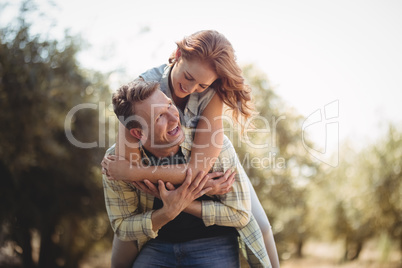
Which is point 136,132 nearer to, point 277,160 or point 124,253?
point 124,253

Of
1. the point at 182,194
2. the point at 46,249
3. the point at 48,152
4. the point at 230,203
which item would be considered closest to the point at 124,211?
the point at 182,194

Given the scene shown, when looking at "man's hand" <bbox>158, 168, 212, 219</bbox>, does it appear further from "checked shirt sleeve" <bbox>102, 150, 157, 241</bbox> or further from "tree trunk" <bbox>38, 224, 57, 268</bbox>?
"tree trunk" <bbox>38, 224, 57, 268</bbox>

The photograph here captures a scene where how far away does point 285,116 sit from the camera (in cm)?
941

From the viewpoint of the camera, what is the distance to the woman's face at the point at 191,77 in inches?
90.9

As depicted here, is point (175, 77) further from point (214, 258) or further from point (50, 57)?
point (50, 57)

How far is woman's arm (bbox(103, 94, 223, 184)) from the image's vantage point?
2.15 meters

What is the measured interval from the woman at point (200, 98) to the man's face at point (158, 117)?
0.47 ft

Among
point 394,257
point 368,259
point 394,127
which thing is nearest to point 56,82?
point 394,127

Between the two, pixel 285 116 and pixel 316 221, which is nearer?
pixel 285 116

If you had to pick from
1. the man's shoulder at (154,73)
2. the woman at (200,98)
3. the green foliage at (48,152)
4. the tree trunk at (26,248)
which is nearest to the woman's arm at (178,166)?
the woman at (200,98)

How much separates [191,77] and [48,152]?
4903 millimetres

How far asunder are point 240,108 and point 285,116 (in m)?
7.08

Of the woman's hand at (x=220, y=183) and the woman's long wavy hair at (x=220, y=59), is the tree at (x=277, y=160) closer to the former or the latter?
the woman's long wavy hair at (x=220, y=59)

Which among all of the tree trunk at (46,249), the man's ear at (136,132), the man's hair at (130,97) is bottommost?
the tree trunk at (46,249)
